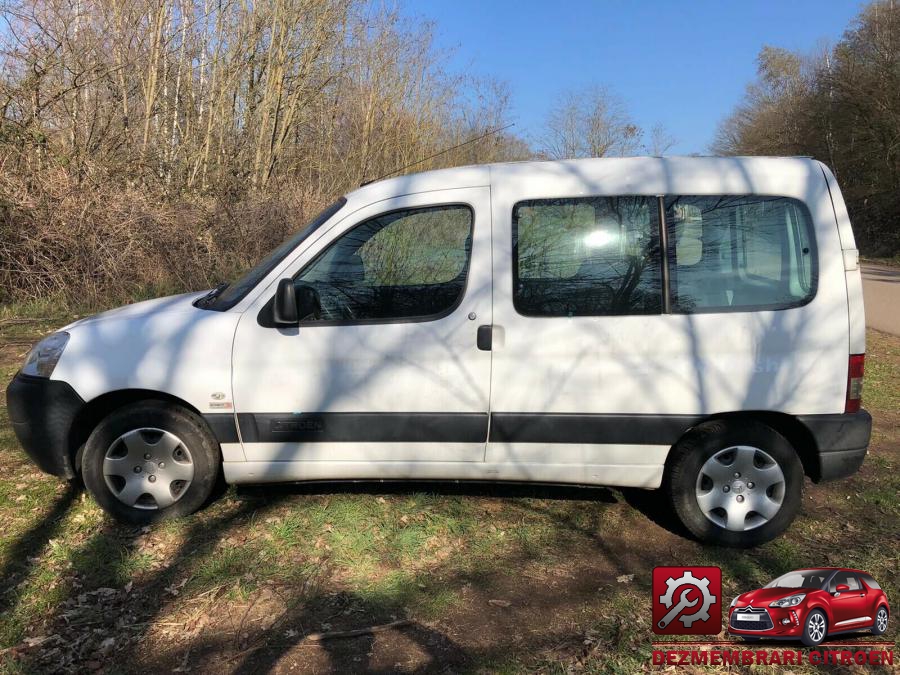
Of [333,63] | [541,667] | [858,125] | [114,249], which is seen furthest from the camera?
[858,125]

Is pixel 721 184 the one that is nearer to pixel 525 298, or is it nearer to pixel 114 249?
pixel 525 298

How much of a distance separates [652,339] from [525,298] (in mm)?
671

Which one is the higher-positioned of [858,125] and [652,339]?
[858,125]

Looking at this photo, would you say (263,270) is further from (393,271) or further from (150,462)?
(150,462)

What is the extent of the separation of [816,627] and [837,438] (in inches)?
41.7

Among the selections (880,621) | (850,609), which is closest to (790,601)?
(850,609)

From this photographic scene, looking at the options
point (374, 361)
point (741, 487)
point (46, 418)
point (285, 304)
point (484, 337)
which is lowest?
point (741, 487)

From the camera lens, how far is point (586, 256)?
3.36m

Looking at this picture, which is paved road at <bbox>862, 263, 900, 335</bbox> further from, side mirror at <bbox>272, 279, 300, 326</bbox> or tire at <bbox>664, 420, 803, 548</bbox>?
side mirror at <bbox>272, 279, 300, 326</bbox>

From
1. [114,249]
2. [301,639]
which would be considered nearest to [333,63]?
[114,249]

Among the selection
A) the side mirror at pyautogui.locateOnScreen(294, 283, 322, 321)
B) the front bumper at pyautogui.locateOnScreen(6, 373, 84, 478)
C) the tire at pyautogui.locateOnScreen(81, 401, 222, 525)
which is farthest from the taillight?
the front bumper at pyautogui.locateOnScreen(6, 373, 84, 478)

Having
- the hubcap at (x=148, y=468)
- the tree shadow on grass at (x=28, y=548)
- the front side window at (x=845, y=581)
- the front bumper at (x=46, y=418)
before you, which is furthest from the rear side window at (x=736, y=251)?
the tree shadow on grass at (x=28, y=548)

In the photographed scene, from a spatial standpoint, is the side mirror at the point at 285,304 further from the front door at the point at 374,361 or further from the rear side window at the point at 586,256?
the rear side window at the point at 586,256

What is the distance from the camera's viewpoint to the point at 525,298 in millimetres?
3334
